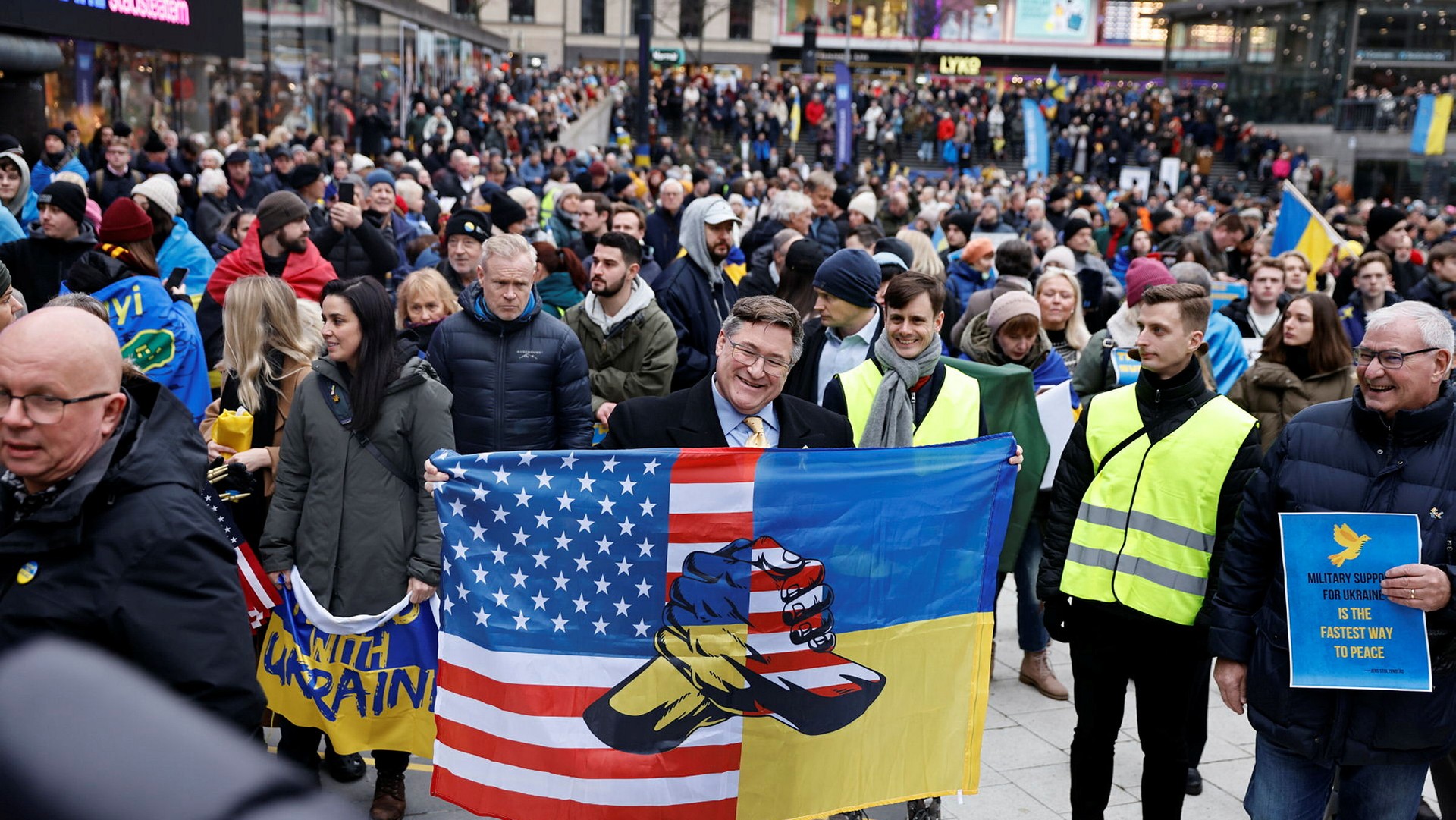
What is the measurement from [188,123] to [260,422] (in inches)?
605

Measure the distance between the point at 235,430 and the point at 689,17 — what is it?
65506 mm

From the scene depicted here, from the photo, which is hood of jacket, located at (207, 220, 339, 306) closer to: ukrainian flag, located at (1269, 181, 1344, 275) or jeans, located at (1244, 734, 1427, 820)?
jeans, located at (1244, 734, 1427, 820)

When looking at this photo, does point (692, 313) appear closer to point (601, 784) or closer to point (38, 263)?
point (38, 263)

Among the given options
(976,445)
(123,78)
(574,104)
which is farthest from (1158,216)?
(574,104)

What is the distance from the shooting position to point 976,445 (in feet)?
13.7

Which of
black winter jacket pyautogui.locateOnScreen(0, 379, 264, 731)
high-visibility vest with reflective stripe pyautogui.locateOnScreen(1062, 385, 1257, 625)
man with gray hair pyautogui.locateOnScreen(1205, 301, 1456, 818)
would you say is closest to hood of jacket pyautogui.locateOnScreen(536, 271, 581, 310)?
high-visibility vest with reflective stripe pyautogui.locateOnScreen(1062, 385, 1257, 625)

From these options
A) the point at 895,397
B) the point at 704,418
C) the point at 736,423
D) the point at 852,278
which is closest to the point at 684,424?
the point at 704,418

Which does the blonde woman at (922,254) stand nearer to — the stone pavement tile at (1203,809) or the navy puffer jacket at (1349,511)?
the stone pavement tile at (1203,809)

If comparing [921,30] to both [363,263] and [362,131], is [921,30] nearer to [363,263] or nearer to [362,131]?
[362,131]

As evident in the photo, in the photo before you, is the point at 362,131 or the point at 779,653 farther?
the point at 362,131

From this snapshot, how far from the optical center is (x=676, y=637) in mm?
3807

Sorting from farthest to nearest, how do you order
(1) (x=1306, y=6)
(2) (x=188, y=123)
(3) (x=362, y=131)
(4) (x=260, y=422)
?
(1) (x=1306, y=6) → (3) (x=362, y=131) → (2) (x=188, y=123) → (4) (x=260, y=422)

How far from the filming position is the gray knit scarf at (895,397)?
183 inches

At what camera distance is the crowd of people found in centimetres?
256
